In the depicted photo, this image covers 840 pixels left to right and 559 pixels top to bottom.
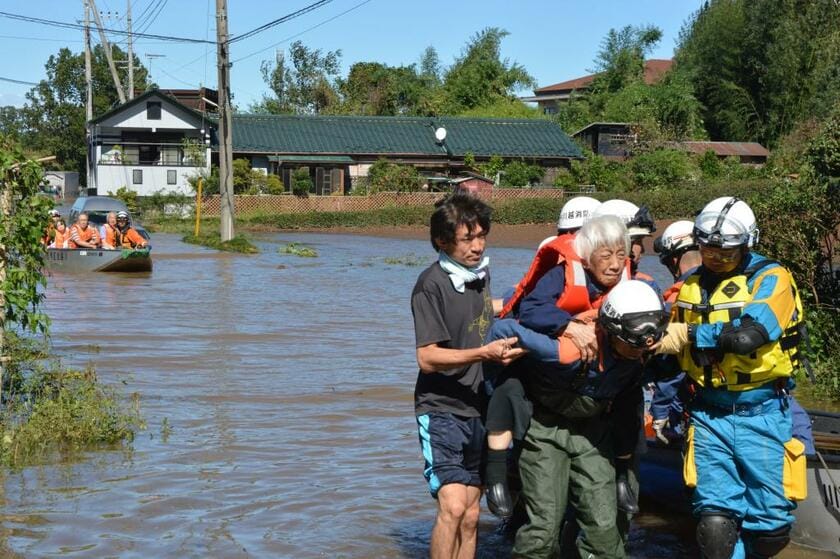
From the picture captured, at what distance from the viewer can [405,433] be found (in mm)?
10141

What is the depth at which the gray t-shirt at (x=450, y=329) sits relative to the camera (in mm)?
5418

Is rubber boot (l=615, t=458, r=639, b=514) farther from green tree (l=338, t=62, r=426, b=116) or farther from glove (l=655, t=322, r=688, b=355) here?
green tree (l=338, t=62, r=426, b=116)

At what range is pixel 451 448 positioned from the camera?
215 inches

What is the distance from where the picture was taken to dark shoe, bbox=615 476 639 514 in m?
5.44

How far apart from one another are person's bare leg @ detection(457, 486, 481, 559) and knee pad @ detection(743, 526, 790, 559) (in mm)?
1276

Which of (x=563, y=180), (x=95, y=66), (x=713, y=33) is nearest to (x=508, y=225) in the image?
(x=563, y=180)

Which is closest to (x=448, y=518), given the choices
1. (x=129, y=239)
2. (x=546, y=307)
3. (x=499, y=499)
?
(x=499, y=499)

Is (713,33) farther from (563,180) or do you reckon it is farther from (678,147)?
(563,180)

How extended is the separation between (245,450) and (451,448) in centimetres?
415

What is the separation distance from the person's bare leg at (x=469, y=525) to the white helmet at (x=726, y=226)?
1.60m

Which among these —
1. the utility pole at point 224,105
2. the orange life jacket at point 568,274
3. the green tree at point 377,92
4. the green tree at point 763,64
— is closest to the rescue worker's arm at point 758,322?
the orange life jacket at point 568,274

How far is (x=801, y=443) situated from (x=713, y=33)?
2763 inches

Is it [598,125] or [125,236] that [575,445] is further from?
[598,125]

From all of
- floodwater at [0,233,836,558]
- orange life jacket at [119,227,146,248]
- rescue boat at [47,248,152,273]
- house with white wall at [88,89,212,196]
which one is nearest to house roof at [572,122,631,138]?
house with white wall at [88,89,212,196]
